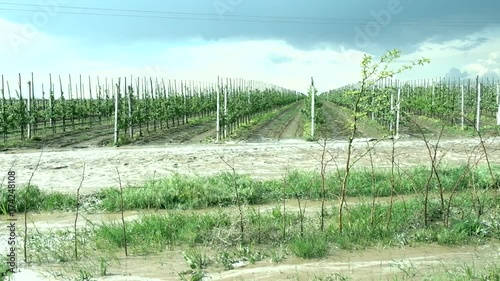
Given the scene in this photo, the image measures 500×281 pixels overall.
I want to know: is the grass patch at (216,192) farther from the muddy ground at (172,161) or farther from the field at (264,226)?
the muddy ground at (172,161)

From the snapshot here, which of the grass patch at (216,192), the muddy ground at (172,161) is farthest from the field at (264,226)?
the muddy ground at (172,161)

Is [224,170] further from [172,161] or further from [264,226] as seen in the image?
[264,226]

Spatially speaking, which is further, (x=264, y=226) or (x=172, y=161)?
(x=172, y=161)

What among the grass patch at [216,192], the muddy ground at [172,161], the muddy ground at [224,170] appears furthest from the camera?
the muddy ground at [172,161]

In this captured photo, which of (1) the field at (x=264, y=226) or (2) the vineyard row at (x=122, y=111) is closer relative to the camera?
(1) the field at (x=264, y=226)

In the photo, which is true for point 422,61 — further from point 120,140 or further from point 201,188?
point 120,140

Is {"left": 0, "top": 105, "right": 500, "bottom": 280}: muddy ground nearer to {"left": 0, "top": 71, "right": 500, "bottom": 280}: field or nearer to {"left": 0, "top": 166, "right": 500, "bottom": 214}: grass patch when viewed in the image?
{"left": 0, "top": 71, "right": 500, "bottom": 280}: field

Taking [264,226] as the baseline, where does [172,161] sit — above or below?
above

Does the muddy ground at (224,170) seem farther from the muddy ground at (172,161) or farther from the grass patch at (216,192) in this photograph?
the grass patch at (216,192)

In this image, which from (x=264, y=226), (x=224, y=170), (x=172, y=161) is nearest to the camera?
(x=264, y=226)

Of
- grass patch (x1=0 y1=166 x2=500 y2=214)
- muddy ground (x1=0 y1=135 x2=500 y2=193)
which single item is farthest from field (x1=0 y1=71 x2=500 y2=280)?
muddy ground (x1=0 y1=135 x2=500 y2=193)

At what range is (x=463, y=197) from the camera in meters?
8.42

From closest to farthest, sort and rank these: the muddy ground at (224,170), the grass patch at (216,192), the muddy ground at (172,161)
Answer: the muddy ground at (224,170), the grass patch at (216,192), the muddy ground at (172,161)

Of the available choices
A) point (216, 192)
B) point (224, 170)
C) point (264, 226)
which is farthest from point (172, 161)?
point (264, 226)
